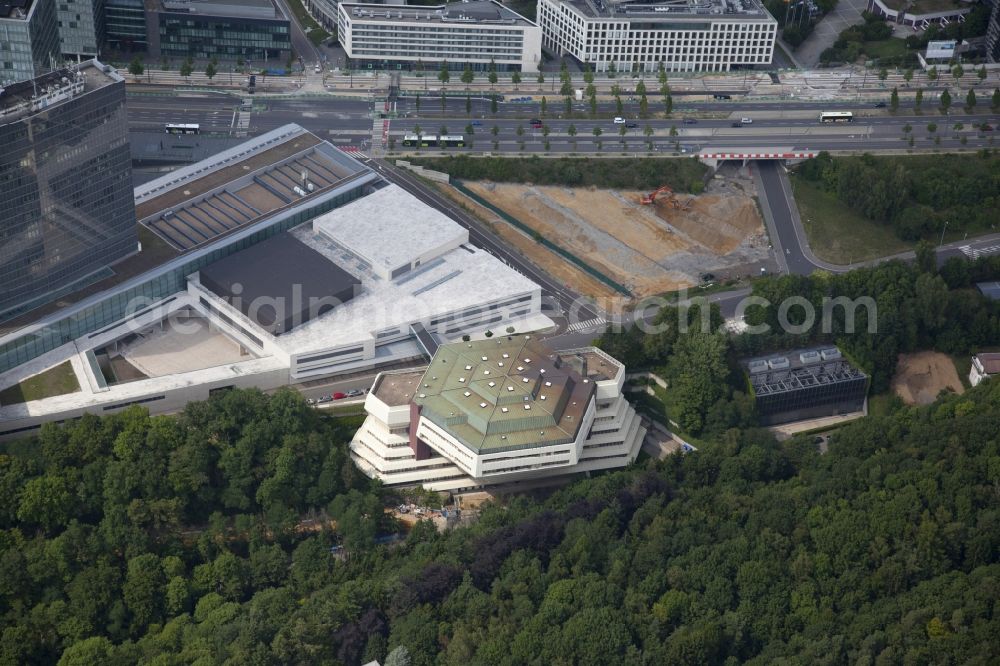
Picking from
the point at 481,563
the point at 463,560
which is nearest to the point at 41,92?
the point at 463,560

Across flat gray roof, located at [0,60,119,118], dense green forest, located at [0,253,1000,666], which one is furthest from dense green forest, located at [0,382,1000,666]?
flat gray roof, located at [0,60,119,118]

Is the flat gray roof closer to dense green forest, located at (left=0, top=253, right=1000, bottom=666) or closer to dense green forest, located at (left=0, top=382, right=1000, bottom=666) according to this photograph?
dense green forest, located at (left=0, top=253, right=1000, bottom=666)

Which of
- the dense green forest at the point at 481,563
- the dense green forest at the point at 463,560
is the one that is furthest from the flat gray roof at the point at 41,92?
the dense green forest at the point at 481,563

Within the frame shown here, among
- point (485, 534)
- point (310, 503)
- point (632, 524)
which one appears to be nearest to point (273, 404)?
point (310, 503)

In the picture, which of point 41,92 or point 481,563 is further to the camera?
point 41,92

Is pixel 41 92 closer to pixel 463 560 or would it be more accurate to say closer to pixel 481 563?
pixel 463 560

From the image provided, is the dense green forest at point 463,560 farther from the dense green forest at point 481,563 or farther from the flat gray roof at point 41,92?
the flat gray roof at point 41,92

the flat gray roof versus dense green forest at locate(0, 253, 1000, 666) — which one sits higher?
the flat gray roof

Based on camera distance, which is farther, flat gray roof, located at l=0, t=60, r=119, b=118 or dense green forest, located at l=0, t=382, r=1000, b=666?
flat gray roof, located at l=0, t=60, r=119, b=118
